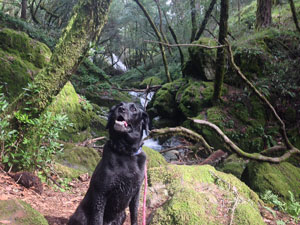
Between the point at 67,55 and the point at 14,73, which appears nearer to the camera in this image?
the point at 67,55

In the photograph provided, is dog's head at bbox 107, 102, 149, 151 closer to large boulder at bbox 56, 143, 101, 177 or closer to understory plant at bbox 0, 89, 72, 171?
understory plant at bbox 0, 89, 72, 171

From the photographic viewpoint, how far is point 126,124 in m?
2.64

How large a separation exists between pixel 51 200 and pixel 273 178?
16.1 ft

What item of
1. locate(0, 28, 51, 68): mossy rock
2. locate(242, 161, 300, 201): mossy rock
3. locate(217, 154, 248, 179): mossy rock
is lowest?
locate(217, 154, 248, 179): mossy rock

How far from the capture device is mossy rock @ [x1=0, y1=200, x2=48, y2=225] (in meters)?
2.48

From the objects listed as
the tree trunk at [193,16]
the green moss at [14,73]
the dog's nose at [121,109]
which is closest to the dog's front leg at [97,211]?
the dog's nose at [121,109]

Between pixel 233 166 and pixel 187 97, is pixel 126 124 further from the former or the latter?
pixel 187 97

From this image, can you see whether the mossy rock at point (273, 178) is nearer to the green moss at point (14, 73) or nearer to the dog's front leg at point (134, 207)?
the dog's front leg at point (134, 207)

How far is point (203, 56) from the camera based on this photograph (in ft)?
44.5

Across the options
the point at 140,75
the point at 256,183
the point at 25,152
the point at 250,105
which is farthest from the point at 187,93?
the point at 140,75

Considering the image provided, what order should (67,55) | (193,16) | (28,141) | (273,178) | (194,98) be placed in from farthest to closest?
1. (193,16)
2. (194,98)
3. (273,178)
4. (67,55)
5. (28,141)

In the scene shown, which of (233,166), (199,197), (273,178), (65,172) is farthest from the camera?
(233,166)

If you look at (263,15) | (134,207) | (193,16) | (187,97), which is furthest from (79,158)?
(193,16)

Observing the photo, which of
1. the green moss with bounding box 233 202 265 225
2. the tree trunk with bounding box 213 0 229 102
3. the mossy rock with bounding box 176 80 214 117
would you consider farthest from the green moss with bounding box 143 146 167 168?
the mossy rock with bounding box 176 80 214 117
